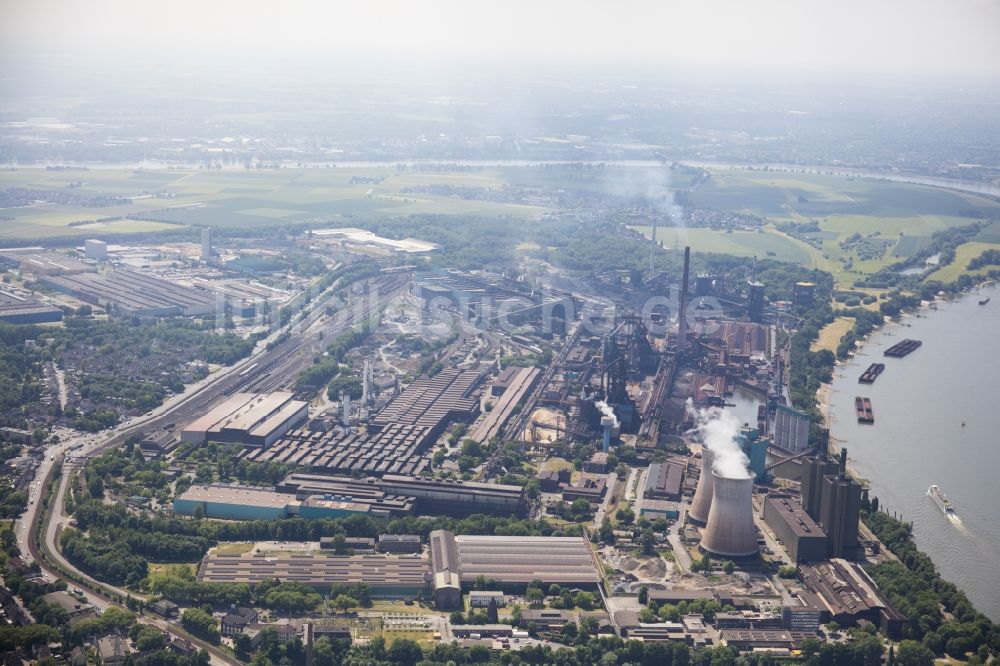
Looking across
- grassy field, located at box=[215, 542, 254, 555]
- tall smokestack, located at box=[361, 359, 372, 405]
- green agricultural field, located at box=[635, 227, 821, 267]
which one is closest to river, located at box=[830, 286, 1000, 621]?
green agricultural field, located at box=[635, 227, 821, 267]

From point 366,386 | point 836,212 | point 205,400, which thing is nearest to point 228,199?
point 836,212

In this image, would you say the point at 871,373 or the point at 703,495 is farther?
the point at 871,373

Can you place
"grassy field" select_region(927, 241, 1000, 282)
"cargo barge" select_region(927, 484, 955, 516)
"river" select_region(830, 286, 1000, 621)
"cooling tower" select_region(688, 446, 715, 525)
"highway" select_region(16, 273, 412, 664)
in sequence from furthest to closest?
1. "grassy field" select_region(927, 241, 1000, 282)
2. "cargo barge" select_region(927, 484, 955, 516)
3. "river" select_region(830, 286, 1000, 621)
4. "cooling tower" select_region(688, 446, 715, 525)
5. "highway" select_region(16, 273, 412, 664)

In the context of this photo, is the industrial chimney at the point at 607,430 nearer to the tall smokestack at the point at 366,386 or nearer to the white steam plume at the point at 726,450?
the white steam plume at the point at 726,450

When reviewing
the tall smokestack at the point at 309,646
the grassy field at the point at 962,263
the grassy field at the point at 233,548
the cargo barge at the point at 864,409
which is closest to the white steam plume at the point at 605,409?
the cargo barge at the point at 864,409

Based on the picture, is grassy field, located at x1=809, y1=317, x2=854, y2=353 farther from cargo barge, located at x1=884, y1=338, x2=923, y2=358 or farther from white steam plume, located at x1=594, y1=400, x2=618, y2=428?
white steam plume, located at x1=594, y1=400, x2=618, y2=428

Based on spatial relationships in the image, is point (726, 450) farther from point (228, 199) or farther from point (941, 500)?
point (228, 199)
